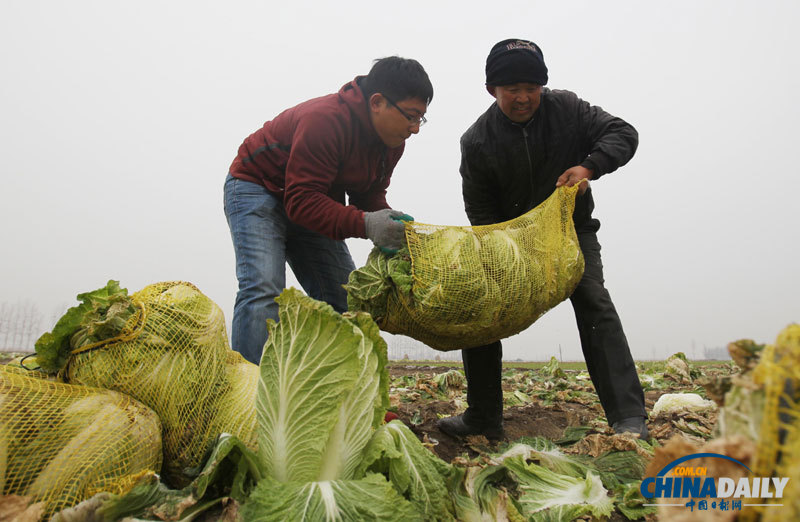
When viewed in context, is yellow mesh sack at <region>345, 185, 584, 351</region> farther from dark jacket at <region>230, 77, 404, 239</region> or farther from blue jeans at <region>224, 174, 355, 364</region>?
blue jeans at <region>224, 174, 355, 364</region>

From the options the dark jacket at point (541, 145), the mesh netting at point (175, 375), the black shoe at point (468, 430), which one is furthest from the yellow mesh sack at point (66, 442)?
the dark jacket at point (541, 145)

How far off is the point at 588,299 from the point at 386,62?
2379mm

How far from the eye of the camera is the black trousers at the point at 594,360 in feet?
11.5

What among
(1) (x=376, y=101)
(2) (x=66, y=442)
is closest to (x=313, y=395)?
(2) (x=66, y=442)

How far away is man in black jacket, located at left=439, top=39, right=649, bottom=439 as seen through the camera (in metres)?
3.55

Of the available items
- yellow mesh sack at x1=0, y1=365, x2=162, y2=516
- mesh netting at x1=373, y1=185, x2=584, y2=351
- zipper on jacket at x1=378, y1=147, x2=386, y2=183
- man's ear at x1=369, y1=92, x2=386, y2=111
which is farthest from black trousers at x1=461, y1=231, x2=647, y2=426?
yellow mesh sack at x1=0, y1=365, x2=162, y2=516

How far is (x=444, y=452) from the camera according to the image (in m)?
3.67

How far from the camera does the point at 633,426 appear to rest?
3.33 meters

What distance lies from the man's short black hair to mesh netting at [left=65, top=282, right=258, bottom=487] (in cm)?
213

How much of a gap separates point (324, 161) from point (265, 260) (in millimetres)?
873

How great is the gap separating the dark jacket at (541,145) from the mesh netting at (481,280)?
682 millimetres

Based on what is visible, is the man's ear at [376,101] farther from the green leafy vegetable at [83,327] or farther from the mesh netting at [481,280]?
the green leafy vegetable at [83,327]

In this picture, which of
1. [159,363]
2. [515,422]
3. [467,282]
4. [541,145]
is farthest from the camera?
[515,422]

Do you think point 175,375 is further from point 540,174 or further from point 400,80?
point 540,174
